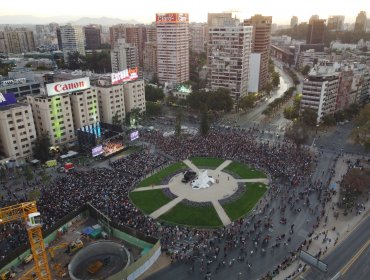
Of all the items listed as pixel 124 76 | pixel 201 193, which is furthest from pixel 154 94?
pixel 201 193

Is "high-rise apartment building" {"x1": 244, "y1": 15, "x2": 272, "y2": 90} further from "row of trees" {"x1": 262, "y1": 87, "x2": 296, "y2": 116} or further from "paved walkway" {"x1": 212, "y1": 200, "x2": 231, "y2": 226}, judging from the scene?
"paved walkway" {"x1": 212, "y1": 200, "x2": 231, "y2": 226}

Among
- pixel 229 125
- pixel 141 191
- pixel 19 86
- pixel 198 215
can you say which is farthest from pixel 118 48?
pixel 198 215

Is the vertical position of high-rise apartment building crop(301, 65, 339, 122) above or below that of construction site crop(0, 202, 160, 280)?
above

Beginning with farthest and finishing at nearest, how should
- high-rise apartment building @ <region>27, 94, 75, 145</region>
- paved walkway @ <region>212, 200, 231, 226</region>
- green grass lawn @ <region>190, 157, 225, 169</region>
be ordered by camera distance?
high-rise apartment building @ <region>27, 94, 75, 145</region>
green grass lawn @ <region>190, 157, 225, 169</region>
paved walkway @ <region>212, 200, 231, 226</region>

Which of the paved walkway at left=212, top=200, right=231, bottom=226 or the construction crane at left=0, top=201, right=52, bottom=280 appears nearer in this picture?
the construction crane at left=0, top=201, right=52, bottom=280

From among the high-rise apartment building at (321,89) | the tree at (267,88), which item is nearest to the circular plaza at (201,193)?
the high-rise apartment building at (321,89)

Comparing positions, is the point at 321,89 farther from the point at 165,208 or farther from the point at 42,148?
the point at 42,148

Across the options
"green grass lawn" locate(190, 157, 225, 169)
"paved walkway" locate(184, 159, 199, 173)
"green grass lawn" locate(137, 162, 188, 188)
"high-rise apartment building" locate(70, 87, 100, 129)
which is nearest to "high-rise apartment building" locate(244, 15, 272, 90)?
"green grass lawn" locate(190, 157, 225, 169)

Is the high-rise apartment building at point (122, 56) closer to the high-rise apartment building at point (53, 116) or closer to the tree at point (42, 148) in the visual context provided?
the high-rise apartment building at point (53, 116)
